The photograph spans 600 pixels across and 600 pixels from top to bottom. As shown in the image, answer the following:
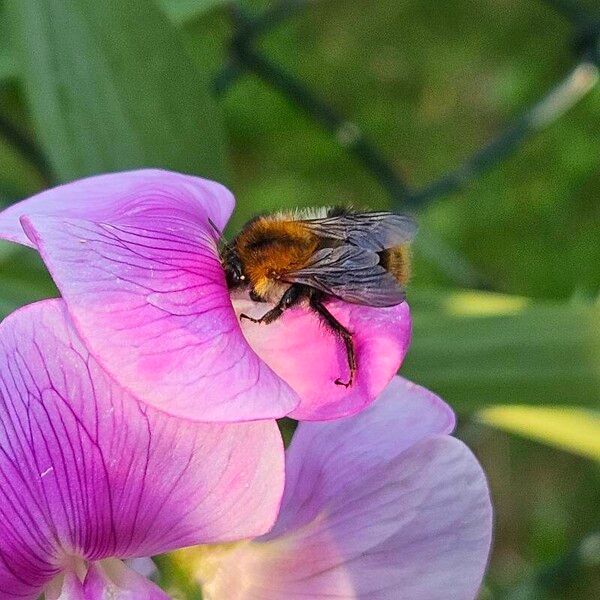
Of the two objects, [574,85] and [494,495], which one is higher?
[574,85]

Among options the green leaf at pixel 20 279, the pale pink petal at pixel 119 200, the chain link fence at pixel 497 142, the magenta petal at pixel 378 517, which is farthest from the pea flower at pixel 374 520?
the chain link fence at pixel 497 142

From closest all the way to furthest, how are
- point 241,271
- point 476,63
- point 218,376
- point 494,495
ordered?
point 218,376 → point 241,271 → point 494,495 → point 476,63

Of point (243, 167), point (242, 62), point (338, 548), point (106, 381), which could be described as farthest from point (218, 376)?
point (243, 167)

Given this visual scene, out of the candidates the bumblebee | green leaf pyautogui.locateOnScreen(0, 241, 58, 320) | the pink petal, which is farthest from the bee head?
green leaf pyautogui.locateOnScreen(0, 241, 58, 320)

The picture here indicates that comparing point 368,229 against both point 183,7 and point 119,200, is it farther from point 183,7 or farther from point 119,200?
point 183,7

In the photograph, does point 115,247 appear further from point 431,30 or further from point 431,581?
point 431,30

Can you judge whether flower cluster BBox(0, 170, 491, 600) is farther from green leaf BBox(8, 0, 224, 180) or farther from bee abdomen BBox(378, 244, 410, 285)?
green leaf BBox(8, 0, 224, 180)

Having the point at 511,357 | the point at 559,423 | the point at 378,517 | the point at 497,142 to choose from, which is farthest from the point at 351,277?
the point at 497,142

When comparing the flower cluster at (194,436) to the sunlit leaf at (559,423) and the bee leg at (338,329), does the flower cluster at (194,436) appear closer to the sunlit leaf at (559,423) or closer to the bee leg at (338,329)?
the bee leg at (338,329)
